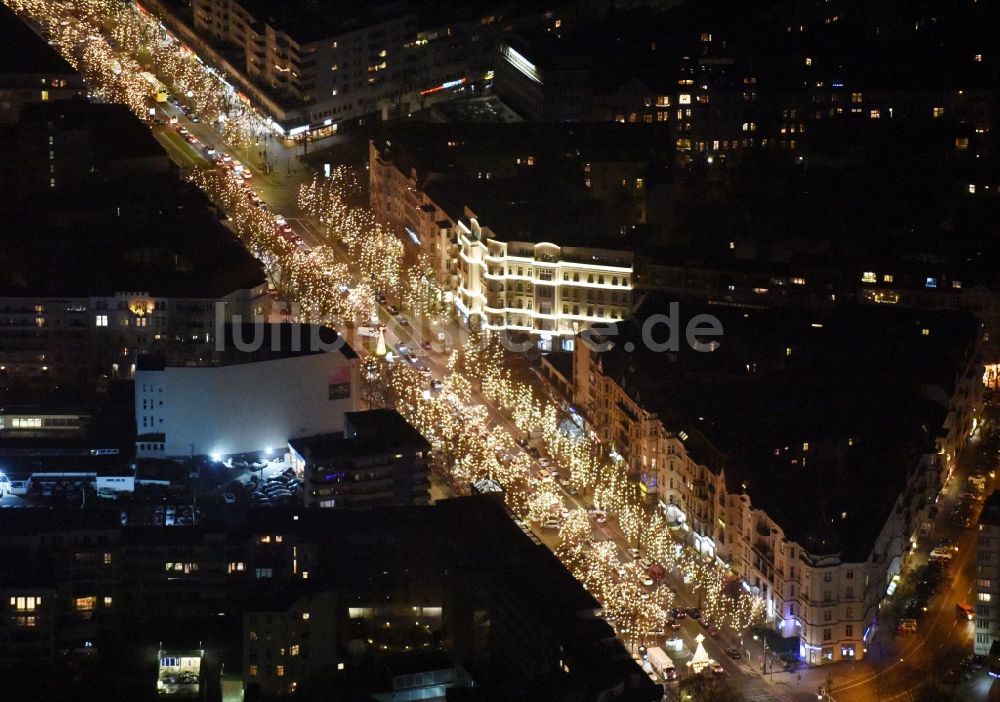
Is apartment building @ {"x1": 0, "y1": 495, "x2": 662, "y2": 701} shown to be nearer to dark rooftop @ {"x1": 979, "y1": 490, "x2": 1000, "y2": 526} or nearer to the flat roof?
the flat roof

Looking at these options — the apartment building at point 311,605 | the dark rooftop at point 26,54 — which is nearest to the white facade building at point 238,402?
the apartment building at point 311,605

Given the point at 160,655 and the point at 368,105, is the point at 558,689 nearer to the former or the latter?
the point at 160,655

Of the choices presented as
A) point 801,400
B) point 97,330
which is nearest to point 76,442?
point 97,330

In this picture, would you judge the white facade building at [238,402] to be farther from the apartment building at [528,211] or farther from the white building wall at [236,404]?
the apartment building at [528,211]

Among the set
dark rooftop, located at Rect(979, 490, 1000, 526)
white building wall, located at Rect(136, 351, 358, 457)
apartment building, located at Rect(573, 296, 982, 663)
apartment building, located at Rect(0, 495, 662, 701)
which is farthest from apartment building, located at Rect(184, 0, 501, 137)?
dark rooftop, located at Rect(979, 490, 1000, 526)

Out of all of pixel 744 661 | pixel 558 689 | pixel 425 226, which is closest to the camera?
pixel 558 689
